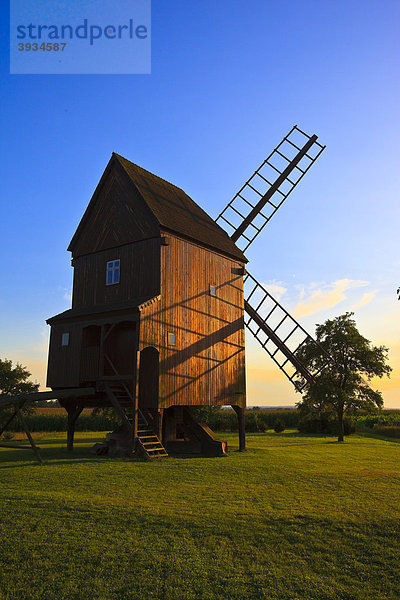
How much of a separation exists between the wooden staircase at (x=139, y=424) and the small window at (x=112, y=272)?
512 centimetres

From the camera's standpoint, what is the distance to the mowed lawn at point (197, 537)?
6.75 m

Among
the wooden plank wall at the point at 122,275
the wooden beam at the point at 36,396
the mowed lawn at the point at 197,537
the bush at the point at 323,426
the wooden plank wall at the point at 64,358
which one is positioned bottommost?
the mowed lawn at the point at 197,537

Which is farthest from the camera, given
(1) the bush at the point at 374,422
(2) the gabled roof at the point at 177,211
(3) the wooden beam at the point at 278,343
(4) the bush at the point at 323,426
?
(1) the bush at the point at 374,422

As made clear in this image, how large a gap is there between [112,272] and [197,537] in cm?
1560

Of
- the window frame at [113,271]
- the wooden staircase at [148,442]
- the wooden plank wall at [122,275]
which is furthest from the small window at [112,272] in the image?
the wooden staircase at [148,442]

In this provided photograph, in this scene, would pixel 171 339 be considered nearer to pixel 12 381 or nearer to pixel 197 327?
pixel 197 327

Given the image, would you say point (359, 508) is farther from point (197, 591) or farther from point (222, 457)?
point (222, 457)

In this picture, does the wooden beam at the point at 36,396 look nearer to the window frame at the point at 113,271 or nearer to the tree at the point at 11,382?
the window frame at the point at 113,271

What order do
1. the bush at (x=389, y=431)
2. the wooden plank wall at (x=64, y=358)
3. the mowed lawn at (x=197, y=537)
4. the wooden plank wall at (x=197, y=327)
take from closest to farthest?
the mowed lawn at (x=197, y=537)
the wooden plank wall at (x=197, y=327)
the wooden plank wall at (x=64, y=358)
the bush at (x=389, y=431)

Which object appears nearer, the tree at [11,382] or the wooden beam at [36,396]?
the wooden beam at [36,396]

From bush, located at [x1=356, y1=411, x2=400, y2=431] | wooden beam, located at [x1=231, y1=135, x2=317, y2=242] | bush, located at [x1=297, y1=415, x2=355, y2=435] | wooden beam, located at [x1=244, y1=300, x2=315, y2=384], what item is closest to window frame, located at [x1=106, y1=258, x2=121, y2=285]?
wooden beam, located at [x1=244, y1=300, x2=315, y2=384]

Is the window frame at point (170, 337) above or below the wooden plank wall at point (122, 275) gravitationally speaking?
below

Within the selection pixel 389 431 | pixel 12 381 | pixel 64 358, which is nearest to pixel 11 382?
pixel 12 381

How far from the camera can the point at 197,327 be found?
21.9 metres
